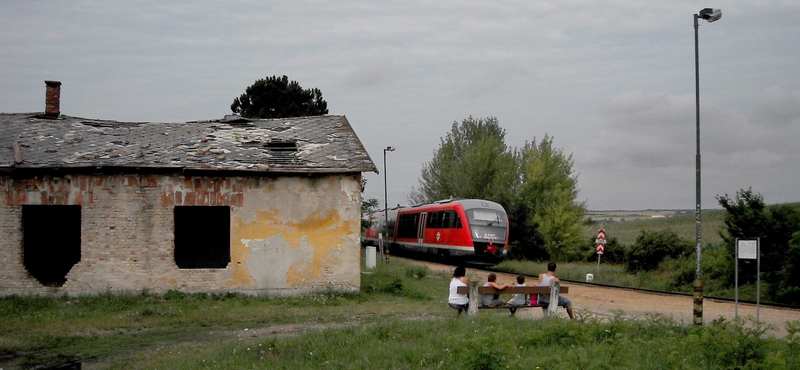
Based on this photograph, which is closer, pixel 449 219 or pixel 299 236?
pixel 299 236

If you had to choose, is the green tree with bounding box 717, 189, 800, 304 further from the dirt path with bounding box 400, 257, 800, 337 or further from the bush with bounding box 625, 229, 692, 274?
the bush with bounding box 625, 229, 692, 274

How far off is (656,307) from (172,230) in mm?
11886

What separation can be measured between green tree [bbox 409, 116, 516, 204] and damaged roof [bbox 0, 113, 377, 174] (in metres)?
23.8

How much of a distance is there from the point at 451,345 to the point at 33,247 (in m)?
17.9

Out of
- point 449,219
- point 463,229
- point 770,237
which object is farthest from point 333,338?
point 449,219

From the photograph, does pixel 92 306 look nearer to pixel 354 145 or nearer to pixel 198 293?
pixel 198 293

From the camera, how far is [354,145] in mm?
20141

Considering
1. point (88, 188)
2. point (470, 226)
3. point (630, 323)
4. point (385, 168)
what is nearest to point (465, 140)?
point (385, 168)

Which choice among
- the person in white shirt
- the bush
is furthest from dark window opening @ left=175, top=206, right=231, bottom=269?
the bush

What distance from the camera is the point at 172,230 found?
1784cm

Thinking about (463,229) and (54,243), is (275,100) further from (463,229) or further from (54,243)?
(54,243)

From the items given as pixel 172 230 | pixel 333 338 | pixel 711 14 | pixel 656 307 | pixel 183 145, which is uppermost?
pixel 711 14

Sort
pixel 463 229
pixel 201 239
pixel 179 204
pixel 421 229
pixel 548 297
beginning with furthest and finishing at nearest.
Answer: pixel 421 229
pixel 463 229
pixel 201 239
pixel 179 204
pixel 548 297

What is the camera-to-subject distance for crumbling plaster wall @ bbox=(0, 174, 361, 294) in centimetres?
1747
